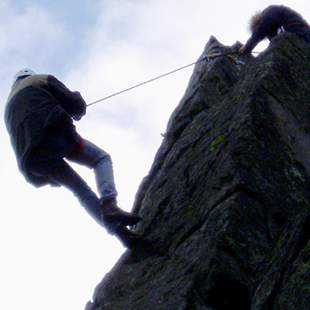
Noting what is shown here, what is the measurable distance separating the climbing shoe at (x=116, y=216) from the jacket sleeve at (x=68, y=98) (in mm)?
1609

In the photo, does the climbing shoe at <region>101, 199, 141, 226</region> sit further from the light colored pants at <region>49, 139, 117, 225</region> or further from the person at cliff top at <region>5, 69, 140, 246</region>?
the light colored pants at <region>49, 139, 117, 225</region>

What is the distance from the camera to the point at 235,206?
7.88 m

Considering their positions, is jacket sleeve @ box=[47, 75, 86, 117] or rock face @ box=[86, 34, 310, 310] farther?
jacket sleeve @ box=[47, 75, 86, 117]

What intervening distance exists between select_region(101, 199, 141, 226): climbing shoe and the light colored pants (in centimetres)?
50

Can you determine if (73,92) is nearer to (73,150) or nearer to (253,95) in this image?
(73,150)

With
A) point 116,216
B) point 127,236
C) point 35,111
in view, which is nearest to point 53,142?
point 35,111

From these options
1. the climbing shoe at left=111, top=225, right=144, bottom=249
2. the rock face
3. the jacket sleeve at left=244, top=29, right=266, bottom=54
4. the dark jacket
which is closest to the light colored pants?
the dark jacket

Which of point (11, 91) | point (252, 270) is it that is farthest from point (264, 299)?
point (11, 91)

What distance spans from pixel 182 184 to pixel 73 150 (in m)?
1.67

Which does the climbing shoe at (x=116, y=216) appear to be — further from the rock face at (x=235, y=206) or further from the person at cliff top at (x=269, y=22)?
the person at cliff top at (x=269, y=22)

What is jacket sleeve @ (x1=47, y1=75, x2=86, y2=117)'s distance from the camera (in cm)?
1030

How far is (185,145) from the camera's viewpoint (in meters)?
10.6

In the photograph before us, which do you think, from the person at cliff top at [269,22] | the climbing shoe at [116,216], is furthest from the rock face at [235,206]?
the person at cliff top at [269,22]

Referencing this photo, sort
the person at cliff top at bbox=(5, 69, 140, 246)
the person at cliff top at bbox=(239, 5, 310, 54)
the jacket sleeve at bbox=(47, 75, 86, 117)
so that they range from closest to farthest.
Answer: the person at cliff top at bbox=(5, 69, 140, 246), the jacket sleeve at bbox=(47, 75, 86, 117), the person at cliff top at bbox=(239, 5, 310, 54)
